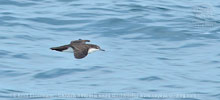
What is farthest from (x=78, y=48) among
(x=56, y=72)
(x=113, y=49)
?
(x=113, y=49)

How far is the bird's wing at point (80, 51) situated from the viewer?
13.7 m

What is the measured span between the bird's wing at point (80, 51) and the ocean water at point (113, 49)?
112 centimetres

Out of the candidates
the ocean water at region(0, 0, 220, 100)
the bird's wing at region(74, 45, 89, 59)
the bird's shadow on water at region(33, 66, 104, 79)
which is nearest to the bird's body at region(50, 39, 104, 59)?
the bird's wing at region(74, 45, 89, 59)

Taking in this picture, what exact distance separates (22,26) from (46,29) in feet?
2.00

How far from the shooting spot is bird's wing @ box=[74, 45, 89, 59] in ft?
45.0

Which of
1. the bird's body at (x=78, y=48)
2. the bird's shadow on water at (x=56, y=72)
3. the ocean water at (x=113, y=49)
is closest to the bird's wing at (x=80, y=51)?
the bird's body at (x=78, y=48)

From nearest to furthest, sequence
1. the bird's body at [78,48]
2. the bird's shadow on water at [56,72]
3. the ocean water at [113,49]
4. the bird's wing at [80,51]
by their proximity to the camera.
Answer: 1. the bird's wing at [80,51]
2. the bird's body at [78,48]
3. the ocean water at [113,49]
4. the bird's shadow on water at [56,72]

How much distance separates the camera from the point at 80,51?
555 inches

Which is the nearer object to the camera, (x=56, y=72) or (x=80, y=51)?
(x=80, y=51)

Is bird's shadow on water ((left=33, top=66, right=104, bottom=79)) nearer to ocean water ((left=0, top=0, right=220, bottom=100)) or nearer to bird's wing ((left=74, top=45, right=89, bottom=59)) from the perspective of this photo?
ocean water ((left=0, top=0, right=220, bottom=100))

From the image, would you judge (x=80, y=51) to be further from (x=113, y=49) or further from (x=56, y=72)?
(x=113, y=49)

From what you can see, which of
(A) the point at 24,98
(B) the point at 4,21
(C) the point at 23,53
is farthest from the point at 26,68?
(B) the point at 4,21

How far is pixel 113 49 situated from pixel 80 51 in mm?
4356

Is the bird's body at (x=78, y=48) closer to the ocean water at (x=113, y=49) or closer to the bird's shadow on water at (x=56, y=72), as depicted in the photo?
the ocean water at (x=113, y=49)
